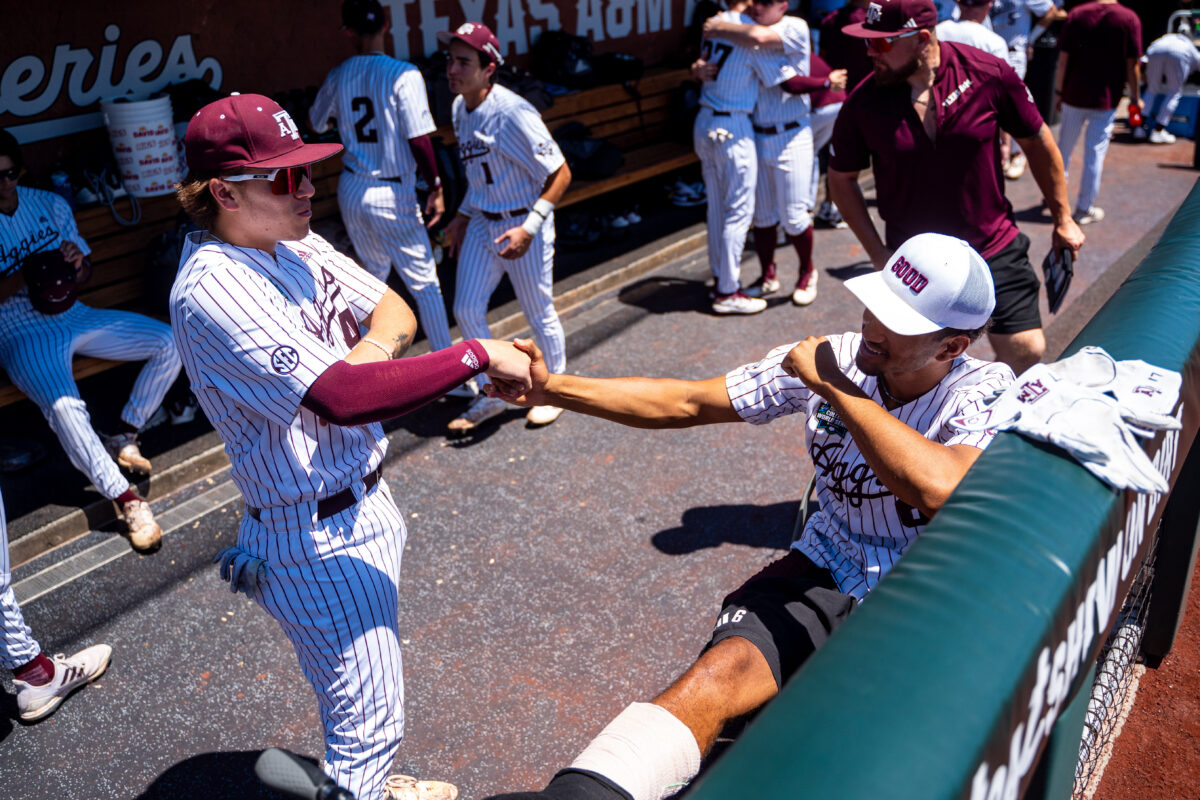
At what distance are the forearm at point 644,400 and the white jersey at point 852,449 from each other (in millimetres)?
90

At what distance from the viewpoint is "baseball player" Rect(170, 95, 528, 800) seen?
2199mm

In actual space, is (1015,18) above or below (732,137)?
above

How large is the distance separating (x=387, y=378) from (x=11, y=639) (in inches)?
86.6

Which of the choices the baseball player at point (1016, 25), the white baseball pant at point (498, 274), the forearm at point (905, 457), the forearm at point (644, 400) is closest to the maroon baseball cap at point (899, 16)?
the forearm at point (644, 400)

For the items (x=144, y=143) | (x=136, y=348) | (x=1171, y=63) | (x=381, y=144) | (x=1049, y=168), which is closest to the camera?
(x=1049, y=168)

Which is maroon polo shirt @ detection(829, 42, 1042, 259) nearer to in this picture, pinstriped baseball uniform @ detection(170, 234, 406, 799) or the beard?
the beard

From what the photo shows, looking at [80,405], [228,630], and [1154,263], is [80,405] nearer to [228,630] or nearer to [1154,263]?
[228,630]

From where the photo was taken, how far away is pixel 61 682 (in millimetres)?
3598

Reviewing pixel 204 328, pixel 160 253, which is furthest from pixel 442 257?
pixel 204 328

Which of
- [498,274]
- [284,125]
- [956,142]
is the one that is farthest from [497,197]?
[284,125]

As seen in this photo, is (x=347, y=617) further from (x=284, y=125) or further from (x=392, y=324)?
(x=284, y=125)

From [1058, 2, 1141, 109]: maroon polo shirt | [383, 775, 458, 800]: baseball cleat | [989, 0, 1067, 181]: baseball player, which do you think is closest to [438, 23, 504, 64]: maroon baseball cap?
[383, 775, 458, 800]: baseball cleat

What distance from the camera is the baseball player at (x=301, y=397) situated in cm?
220

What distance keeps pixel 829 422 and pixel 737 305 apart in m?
4.39
